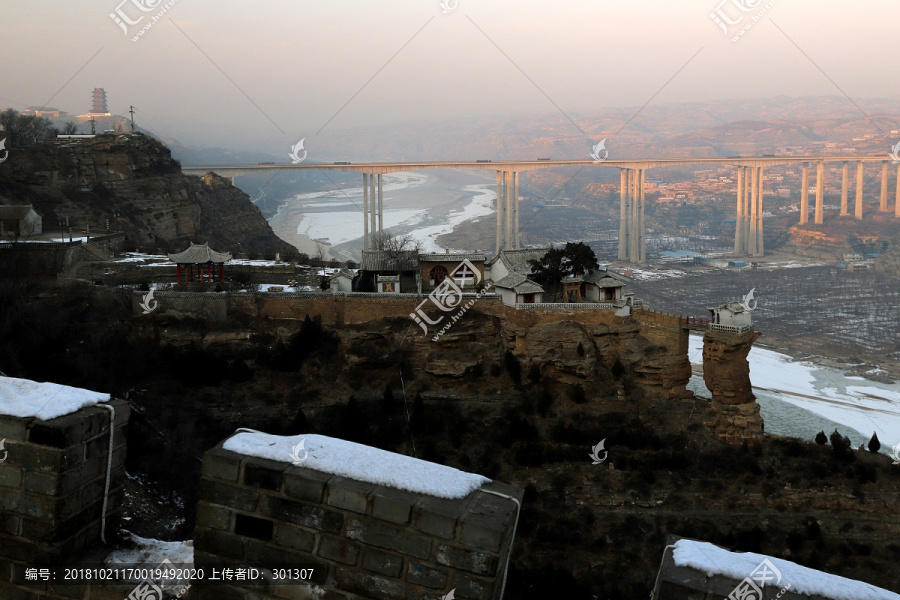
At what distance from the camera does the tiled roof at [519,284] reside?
81.6 ft

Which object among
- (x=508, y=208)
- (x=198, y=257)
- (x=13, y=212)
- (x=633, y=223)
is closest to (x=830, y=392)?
(x=198, y=257)

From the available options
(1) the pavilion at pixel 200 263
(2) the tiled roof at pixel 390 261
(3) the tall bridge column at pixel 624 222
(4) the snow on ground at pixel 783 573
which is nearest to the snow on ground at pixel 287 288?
(1) the pavilion at pixel 200 263

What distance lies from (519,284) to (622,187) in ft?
163

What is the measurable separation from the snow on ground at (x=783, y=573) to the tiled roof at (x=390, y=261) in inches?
934

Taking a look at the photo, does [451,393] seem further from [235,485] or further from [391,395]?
[235,485]

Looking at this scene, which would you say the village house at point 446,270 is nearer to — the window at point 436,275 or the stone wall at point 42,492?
the window at point 436,275

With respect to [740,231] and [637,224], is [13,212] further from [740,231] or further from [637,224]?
[740,231]

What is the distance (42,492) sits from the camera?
3750 millimetres

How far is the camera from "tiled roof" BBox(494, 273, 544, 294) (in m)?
24.9

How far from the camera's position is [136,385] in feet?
75.4

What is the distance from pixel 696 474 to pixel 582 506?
11.5ft

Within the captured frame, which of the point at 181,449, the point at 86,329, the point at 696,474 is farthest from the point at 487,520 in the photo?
the point at 86,329

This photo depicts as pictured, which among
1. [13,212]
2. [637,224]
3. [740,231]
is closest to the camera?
[13,212]

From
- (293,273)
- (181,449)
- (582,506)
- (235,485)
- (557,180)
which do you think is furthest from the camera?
(557,180)
